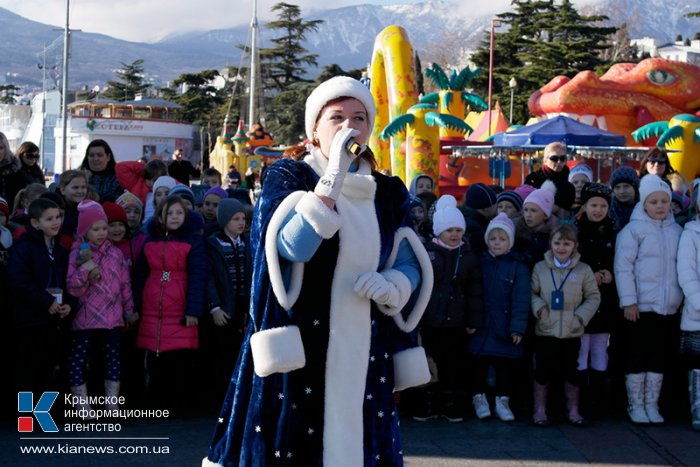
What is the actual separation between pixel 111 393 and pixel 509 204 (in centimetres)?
317

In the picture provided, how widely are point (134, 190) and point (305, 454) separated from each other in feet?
17.1

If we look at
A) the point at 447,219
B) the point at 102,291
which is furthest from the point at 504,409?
the point at 102,291

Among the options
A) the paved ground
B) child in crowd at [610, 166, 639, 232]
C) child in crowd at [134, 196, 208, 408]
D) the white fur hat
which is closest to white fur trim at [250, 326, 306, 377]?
the white fur hat

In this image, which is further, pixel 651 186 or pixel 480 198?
pixel 480 198

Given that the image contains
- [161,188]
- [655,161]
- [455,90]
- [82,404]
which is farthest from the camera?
[455,90]

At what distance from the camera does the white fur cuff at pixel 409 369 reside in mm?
3092

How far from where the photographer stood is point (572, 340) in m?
5.76

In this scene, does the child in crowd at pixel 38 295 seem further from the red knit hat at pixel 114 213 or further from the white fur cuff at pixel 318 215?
the white fur cuff at pixel 318 215

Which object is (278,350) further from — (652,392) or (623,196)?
(623,196)

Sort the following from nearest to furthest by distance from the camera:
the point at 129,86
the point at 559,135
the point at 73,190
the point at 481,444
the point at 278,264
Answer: the point at 278,264 → the point at 481,444 → the point at 73,190 → the point at 559,135 → the point at 129,86

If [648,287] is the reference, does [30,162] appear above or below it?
above

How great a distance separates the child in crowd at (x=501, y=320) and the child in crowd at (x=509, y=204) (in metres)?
0.74

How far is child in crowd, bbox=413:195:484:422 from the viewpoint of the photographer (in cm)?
579

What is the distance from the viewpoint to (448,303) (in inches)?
229
